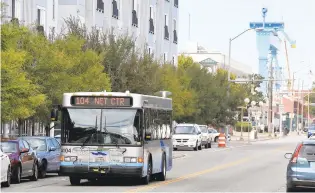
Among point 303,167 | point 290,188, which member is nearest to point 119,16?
point 290,188

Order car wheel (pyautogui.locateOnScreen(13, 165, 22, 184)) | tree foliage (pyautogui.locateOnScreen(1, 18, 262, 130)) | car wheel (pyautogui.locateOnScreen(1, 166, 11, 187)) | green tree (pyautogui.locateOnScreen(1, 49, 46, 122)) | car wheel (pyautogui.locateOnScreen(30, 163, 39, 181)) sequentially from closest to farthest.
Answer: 1. car wheel (pyautogui.locateOnScreen(1, 166, 11, 187))
2. car wheel (pyautogui.locateOnScreen(13, 165, 22, 184))
3. car wheel (pyautogui.locateOnScreen(30, 163, 39, 181))
4. green tree (pyautogui.locateOnScreen(1, 49, 46, 122))
5. tree foliage (pyautogui.locateOnScreen(1, 18, 262, 130))

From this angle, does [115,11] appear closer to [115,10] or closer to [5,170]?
[115,10]

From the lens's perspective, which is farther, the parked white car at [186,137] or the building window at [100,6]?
the parked white car at [186,137]

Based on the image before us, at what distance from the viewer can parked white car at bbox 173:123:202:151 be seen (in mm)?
60062

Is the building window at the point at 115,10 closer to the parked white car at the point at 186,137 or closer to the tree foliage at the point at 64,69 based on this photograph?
the tree foliage at the point at 64,69

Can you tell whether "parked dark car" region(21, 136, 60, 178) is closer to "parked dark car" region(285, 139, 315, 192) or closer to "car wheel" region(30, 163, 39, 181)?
"car wheel" region(30, 163, 39, 181)

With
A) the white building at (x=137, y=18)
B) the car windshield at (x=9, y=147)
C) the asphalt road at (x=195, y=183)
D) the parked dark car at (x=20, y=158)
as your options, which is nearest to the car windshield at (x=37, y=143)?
the asphalt road at (x=195, y=183)

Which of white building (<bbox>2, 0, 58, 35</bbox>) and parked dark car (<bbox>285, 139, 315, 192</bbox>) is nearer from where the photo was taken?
parked dark car (<bbox>285, 139, 315, 192</bbox>)

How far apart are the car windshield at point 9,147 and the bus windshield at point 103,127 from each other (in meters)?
2.40

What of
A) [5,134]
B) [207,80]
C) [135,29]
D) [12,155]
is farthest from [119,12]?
[12,155]

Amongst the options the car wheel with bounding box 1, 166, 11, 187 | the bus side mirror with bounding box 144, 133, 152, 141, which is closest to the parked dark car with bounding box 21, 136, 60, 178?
the car wheel with bounding box 1, 166, 11, 187

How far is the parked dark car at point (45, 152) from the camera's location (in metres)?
30.2

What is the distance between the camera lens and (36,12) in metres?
50.2

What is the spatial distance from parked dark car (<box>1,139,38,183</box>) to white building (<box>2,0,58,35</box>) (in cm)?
1794
